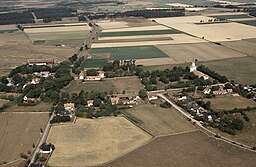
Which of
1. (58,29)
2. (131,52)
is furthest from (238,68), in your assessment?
(58,29)

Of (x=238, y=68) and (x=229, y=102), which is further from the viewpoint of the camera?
(x=238, y=68)

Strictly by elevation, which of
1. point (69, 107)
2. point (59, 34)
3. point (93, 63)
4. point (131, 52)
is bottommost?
point (69, 107)

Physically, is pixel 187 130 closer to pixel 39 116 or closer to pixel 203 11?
pixel 39 116

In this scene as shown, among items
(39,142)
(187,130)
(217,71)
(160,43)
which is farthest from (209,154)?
(160,43)

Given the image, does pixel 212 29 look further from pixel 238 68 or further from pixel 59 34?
pixel 59 34

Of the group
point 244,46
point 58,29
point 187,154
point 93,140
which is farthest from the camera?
point 58,29

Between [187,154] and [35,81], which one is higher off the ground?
[35,81]
